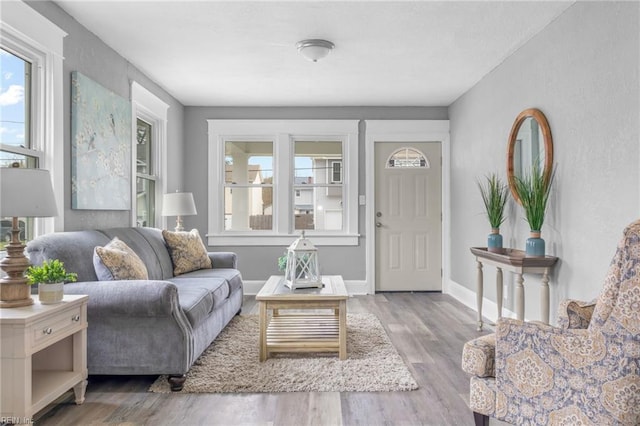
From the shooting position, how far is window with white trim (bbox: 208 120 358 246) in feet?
17.9

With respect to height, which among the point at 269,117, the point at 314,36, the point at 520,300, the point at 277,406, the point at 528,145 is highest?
the point at 314,36

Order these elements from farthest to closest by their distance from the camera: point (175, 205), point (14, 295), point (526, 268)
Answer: point (175, 205), point (526, 268), point (14, 295)

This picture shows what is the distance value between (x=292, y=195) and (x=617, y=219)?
146 inches

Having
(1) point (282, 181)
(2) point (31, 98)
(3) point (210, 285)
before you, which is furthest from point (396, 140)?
(2) point (31, 98)

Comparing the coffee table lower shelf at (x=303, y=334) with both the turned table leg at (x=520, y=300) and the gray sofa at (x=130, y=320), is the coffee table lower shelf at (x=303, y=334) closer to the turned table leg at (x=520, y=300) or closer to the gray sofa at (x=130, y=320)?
the gray sofa at (x=130, y=320)

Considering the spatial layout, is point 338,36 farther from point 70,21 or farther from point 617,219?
point 617,219

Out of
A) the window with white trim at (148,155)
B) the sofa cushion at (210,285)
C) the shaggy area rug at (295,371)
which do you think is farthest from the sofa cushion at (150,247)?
the shaggy area rug at (295,371)

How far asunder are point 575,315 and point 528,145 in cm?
197

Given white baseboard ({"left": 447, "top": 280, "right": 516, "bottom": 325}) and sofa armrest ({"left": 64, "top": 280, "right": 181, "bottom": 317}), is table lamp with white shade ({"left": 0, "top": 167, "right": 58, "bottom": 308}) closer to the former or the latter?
sofa armrest ({"left": 64, "top": 280, "right": 181, "bottom": 317})

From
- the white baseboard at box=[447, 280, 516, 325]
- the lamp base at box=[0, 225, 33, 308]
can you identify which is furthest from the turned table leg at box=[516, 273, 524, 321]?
the lamp base at box=[0, 225, 33, 308]

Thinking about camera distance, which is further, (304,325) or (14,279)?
(304,325)

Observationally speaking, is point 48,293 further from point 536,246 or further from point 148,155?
point 536,246

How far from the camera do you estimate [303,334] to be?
321cm

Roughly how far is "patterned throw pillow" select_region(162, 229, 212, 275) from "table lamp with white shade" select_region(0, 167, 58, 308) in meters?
1.75
